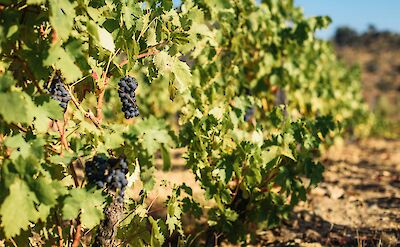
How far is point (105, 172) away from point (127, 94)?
44cm

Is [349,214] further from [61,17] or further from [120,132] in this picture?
[61,17]

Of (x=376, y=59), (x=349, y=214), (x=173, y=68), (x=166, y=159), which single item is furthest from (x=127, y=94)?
(x=376, y=59)

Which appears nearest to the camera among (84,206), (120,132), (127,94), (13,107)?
(13,107)

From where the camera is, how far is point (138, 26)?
2291mm

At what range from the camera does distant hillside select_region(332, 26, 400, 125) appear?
36975mm

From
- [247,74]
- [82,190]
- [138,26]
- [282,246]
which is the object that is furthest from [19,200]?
[247,74]

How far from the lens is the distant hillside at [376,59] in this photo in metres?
37.0

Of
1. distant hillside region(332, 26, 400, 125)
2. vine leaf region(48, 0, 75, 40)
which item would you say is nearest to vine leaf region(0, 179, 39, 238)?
vine leaf region(48, 0, 75, 40)

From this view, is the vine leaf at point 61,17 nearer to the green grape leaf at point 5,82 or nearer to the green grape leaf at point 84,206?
the green grape leaf at point 5,82

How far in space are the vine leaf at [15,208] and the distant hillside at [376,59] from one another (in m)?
24.9

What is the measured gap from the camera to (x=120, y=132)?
2.03m

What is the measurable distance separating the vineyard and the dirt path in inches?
16.1

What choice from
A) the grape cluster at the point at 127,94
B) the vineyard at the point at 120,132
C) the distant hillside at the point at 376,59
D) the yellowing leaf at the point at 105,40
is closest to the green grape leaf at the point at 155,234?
the vineyard at the point at 120,132

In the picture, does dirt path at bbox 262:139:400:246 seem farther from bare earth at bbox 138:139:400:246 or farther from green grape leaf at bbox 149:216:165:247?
green grape leaf at bbox 149:216:165:247
